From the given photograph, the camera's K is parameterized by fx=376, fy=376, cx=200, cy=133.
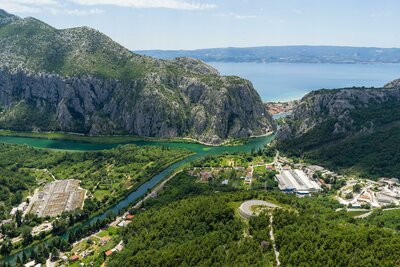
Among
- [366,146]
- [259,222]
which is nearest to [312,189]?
[366,146]

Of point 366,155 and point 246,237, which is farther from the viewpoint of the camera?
point 366,155

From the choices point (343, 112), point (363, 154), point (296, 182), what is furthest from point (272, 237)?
point (343, 112)

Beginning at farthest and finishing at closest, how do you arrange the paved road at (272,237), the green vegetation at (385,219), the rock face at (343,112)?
the rock face at (343,112) < the green vegetation at (385,219) < the paved road at (272,237)

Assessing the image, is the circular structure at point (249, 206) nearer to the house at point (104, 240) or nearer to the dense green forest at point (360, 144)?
the house at point (104, 240)

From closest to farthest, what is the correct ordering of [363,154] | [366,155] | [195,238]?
[195,238] → [366,155] → [363,154]

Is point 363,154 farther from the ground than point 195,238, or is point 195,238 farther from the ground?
point 195,238

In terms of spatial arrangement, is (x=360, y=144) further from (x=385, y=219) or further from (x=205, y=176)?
(x=205, y=176)

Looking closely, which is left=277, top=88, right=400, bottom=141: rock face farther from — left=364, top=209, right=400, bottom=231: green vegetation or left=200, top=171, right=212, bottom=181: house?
left=364, top=209, right=400, bottom=231: green vegetation

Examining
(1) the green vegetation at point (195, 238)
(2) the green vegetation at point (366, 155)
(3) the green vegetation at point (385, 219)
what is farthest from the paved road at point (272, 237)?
(2) the green vegetation at point (366, 155)

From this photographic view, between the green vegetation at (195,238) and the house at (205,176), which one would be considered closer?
the green vegetation at (195,238)
